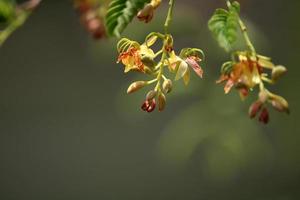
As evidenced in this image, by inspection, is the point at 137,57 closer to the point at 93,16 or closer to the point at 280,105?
the point at 280,105

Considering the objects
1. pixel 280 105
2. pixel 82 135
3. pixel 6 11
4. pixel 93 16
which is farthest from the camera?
pixel 82 135

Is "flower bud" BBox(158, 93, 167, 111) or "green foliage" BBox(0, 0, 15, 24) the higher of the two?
"green foliage" BBox(0, 0, 15, 24)

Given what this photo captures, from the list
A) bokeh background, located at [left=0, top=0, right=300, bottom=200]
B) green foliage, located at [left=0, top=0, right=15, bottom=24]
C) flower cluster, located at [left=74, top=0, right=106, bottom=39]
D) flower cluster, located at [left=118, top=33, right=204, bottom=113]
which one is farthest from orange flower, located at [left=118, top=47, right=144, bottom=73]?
bokeh background, located at [left=0, top=0, right=300, bottom=200]

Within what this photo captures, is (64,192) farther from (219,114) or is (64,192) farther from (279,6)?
(219,114)

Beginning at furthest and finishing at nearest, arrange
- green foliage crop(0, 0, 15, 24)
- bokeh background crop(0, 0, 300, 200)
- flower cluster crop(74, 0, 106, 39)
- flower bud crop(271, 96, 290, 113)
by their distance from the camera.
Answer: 1. bokeh background crop(0, 0, 300, 200)
2. flower cluster crop(74, 0, 106, 39)
3. green foliage crop(0, 0, 15, 24)
4. flower bud crop(271, 96, 290, 113)

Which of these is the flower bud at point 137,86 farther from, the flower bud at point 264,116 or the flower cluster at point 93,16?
the flower cluster at point 93,16

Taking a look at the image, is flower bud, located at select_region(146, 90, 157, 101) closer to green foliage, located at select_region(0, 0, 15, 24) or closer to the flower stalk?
the flower stalk

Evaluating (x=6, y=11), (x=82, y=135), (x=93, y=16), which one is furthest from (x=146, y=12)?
(x=82, y=135)

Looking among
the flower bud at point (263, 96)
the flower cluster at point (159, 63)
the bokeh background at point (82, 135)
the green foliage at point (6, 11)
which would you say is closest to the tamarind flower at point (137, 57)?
the flower cluster at point (159, 63)
